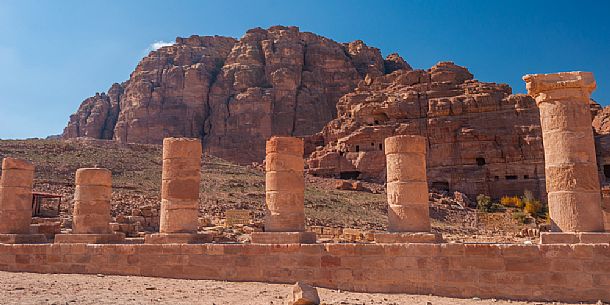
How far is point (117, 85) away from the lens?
90.0m

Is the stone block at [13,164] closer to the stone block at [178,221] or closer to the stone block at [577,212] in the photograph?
the stone block at [178,221]

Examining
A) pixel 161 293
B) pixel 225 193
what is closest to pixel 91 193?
pixel 161 293

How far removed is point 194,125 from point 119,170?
32.9 m

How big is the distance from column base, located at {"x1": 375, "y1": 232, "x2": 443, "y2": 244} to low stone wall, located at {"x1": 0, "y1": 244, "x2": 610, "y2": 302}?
26.6 inches

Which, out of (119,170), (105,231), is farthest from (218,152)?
(105,231)

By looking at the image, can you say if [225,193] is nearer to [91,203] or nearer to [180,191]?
[91,203]

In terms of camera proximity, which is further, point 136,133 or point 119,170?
point 136,133

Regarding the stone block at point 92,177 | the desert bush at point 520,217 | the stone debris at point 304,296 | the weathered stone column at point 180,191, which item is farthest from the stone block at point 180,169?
the desert bush at point 520,217

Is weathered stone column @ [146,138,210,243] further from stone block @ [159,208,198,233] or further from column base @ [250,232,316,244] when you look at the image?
column base @ [250,232,316,244]

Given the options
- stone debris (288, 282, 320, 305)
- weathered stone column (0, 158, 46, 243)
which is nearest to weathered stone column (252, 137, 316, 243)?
stone debris (288, 282, 320, 305)

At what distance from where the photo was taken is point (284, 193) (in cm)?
1165

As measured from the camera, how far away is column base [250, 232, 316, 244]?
10984 mm

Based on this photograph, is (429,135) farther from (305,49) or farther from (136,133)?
(136,133)

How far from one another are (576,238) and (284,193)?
20.4 feet
